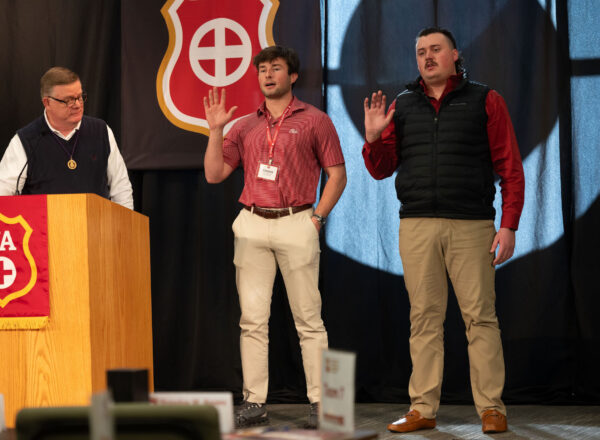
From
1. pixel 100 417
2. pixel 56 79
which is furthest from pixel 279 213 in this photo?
pixel 100 417

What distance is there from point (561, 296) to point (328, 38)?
6.32 feet

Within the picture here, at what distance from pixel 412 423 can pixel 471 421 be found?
43cm

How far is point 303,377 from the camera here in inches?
167

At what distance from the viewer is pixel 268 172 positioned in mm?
3535

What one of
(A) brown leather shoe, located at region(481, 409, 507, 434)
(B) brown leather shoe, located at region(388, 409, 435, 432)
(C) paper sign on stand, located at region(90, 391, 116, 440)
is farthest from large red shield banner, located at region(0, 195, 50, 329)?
(A) brown leather shoe, located at region(481, 409, 507, 434)

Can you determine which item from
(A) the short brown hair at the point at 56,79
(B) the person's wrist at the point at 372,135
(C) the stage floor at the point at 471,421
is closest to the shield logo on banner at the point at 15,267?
(A) the short brown hair at the point at 56,79

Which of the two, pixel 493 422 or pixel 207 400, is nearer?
pixel 207 400

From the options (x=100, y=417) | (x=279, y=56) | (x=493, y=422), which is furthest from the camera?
(x=279, y=56)

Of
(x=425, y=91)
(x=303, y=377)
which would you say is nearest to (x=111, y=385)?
(x=425, y=91)

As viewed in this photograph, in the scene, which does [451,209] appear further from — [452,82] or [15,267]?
[15,267]

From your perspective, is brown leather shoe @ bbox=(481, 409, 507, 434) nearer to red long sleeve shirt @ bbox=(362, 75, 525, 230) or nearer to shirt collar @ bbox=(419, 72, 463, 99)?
red long sleeve shirt @ bbox=(362, 75, 525, 230)

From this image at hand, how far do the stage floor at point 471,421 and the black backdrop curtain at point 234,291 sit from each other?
155mm

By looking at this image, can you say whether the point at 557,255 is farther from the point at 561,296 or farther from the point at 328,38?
the point at 328,38

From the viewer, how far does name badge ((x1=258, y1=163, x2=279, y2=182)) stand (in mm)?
3523
